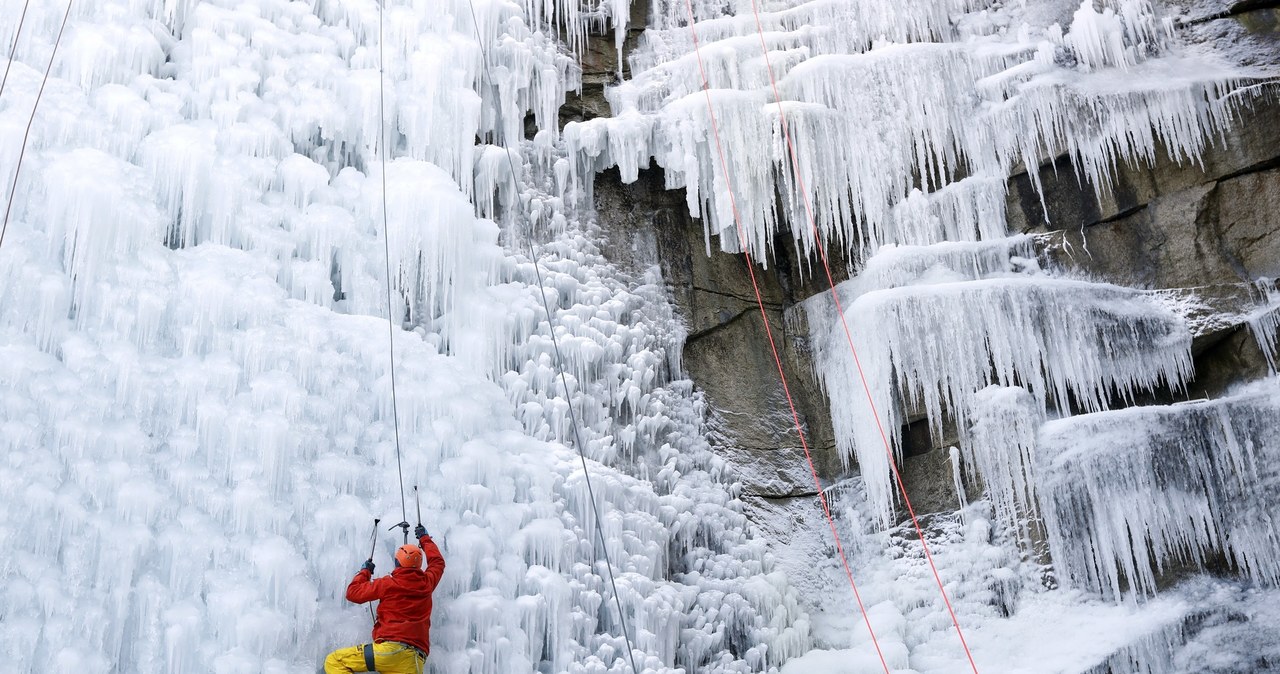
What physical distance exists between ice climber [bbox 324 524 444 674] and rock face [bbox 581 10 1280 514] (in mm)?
2937

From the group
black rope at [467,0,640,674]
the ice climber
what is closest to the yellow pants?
the ice climber

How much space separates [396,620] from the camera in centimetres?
511

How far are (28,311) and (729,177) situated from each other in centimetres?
455

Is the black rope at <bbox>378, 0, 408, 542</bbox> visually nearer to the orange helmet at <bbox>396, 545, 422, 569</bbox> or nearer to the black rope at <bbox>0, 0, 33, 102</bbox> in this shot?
the orange helmet at <bbox>396, 545, 422, 569</bbox>

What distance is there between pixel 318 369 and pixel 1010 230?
191 inches

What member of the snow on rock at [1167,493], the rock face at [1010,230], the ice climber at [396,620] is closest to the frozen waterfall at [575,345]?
the snow on rock at [1167,493]

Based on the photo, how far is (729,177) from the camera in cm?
785

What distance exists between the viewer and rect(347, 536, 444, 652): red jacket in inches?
201

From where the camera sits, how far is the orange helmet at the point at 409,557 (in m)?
5.21

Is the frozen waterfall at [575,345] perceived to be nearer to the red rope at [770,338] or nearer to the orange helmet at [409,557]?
the red rope at [770,338]

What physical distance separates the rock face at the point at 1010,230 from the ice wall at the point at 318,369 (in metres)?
0.40

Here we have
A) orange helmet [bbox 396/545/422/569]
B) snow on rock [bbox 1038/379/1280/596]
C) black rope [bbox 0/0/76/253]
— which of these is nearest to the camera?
orange helmet [bbox 396/545/422/569]

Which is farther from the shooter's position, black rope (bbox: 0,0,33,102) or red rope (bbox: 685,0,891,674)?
red rope (bbox: 685,0,891,674)

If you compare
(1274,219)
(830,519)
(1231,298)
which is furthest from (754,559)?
(1274,219)
